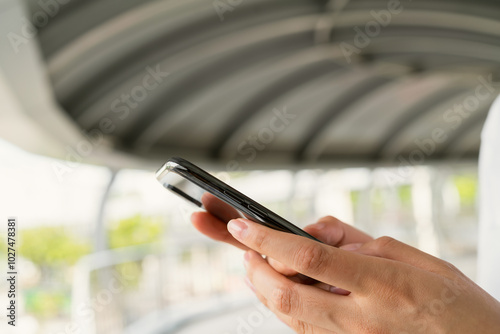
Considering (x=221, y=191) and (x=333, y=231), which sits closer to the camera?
(x=221, y=191)

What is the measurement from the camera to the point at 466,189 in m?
18.4

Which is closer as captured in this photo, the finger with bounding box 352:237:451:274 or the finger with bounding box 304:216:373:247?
the finger with bounding box 352:237:451:274

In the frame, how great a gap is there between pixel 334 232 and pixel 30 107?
401 centimetres

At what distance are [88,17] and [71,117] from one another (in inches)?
81.6

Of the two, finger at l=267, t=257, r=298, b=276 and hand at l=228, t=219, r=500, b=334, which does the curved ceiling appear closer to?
finger at l=267, t=257, r=298, b=276

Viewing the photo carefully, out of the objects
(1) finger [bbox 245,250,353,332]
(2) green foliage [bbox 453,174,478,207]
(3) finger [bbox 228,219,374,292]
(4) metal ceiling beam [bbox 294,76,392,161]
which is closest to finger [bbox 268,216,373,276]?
(1) finger [bbox 245,250,353,332]

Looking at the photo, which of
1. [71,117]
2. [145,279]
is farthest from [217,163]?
[71,117]

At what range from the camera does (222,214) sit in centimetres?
129

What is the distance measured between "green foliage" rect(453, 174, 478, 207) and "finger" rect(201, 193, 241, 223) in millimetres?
17682

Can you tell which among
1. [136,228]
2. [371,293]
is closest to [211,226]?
[371,293]

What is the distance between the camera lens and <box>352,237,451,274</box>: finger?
3.12ft

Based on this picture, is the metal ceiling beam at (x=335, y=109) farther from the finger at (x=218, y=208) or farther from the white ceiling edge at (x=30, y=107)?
the finger at (x=218, y=208)

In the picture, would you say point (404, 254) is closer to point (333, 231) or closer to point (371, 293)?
point (371, 293)

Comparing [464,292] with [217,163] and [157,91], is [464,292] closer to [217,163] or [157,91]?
[157,91]
